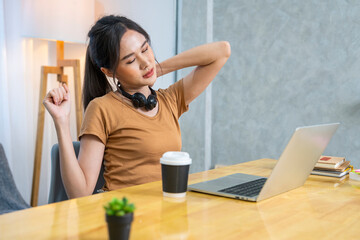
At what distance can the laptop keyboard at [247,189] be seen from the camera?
3.47 ft

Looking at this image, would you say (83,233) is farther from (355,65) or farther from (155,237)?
(355,65)

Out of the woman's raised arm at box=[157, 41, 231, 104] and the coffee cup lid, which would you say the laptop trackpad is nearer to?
the coffee cup lid

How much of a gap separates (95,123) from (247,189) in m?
0.56

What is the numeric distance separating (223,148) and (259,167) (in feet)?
6.18

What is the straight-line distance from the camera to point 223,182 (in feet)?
3.93

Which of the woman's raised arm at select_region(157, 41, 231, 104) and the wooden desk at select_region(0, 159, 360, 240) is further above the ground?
the woman's raised arm at select_region(157, 41, 231, 104)

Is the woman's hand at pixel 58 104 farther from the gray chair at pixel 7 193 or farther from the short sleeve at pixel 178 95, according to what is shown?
the gray chair at pixel 7 193

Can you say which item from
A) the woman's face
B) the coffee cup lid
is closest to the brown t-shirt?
the woman's face

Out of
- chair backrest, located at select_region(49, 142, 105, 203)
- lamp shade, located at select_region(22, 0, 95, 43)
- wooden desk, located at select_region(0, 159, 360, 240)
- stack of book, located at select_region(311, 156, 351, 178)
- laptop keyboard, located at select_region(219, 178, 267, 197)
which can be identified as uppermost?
lamp shade, located at select_region(22, 0, 95, 43)

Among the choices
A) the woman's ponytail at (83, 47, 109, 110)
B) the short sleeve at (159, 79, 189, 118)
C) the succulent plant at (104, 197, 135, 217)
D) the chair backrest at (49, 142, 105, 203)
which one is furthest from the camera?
the short sleeve at (159, 79, 189, 118)

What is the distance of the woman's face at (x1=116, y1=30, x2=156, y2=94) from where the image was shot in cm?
144

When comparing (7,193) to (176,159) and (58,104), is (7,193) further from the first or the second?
(176,159)

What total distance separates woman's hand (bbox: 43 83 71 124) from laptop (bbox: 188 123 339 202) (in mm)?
437

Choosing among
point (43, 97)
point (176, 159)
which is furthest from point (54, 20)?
point (176, 159)
